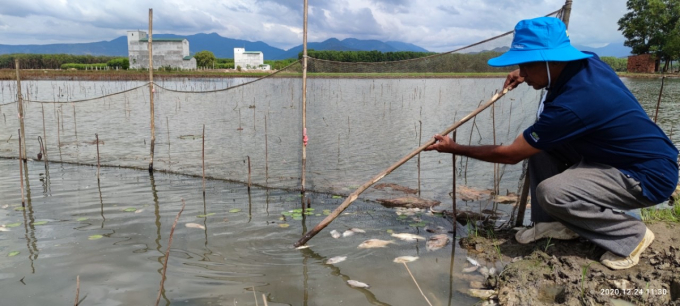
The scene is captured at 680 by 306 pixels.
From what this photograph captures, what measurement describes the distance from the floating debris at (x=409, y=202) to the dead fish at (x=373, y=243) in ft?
3.89

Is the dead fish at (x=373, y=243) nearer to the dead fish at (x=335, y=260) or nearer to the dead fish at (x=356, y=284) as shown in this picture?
the dead fish at (x=335, y=260)

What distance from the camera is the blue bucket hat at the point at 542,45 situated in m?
2.62

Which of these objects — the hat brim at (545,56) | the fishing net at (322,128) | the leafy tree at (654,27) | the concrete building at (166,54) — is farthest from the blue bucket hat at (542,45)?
the concrete building at (166,54)

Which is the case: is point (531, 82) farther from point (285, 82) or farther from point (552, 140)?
point (285, 82)

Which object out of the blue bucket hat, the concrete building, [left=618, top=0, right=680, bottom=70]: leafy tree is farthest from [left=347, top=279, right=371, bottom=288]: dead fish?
the concrete building

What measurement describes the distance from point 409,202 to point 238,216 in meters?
1.98

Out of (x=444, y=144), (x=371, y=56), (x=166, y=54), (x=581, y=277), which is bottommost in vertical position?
(x=581, y=277)

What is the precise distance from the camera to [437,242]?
3.85 meters

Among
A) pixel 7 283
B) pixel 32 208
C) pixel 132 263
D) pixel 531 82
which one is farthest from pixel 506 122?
pixel 32 208

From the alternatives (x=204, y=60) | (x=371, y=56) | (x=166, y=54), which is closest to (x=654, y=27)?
(x=371, y=56)

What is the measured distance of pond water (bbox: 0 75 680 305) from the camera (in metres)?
3.13

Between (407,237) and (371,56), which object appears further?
(371,56)

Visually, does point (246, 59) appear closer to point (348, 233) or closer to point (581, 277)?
point (348, 233)

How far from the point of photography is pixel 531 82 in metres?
2.88
